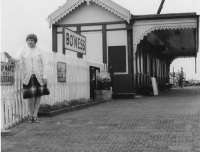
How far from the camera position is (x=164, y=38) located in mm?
27828

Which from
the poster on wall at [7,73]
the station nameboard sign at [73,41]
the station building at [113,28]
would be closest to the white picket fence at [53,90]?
the poster on wall at [7,73]

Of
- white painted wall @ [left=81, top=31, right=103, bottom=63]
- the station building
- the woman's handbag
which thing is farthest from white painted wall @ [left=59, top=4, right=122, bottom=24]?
the woman's handbag

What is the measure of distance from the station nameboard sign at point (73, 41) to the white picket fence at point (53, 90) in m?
0.53

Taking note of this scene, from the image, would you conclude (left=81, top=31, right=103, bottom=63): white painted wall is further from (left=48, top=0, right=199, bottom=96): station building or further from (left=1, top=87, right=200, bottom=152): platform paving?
(left=1, top=87, right=200, bottom=152): platform paving

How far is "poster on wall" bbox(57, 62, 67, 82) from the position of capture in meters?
12.6

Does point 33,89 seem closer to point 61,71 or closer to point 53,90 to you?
point 53,90

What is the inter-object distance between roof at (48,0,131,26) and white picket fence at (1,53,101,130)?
4372mm

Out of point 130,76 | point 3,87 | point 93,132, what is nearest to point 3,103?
point 3,87

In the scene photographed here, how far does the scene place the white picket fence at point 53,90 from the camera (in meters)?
8.47

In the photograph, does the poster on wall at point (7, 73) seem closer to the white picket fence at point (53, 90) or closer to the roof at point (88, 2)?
the white picket fence at point (53, 90)

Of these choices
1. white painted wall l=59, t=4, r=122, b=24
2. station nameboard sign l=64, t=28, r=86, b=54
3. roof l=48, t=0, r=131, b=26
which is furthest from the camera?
white painted wall l=59, t=4, r=122, b=24

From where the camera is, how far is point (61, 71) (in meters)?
12.9

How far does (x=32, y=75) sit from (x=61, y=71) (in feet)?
12.9

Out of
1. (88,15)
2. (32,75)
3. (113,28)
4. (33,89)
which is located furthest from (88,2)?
(33,89)
